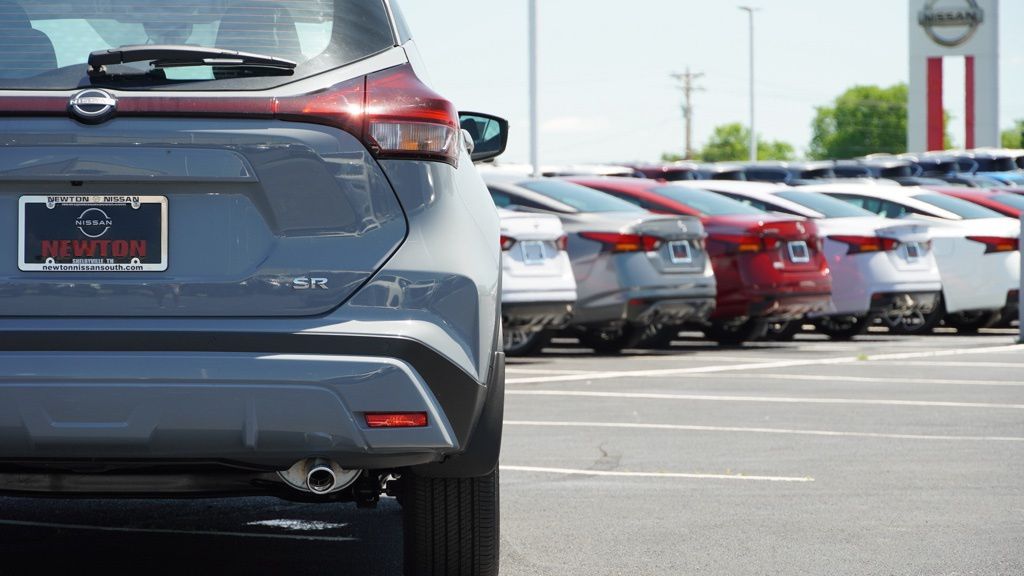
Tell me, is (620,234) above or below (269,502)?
above

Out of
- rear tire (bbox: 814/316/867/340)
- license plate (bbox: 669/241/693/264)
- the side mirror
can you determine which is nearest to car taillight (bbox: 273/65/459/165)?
the side mirror

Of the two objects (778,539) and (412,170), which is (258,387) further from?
(778,539)

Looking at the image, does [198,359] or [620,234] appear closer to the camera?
[198,359]

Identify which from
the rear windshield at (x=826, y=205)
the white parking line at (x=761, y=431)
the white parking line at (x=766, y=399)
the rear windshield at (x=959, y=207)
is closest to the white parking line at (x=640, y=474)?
the white parking line at (x=761, y=431)

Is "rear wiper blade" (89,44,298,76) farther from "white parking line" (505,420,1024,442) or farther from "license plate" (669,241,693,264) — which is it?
"license plate" (669,241,693,264)

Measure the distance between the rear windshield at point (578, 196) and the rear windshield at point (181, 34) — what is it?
9.84 metres

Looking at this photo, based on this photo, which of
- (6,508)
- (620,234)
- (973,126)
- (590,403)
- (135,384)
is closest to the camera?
(135,384)

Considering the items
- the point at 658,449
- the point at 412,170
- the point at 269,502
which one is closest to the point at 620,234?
the point at 658,449

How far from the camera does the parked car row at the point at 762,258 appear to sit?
43.8 feet

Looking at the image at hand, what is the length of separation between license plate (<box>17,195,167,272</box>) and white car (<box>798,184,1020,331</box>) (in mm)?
13652

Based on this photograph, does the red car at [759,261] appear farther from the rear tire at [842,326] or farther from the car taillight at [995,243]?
the car taillight at [995,243]

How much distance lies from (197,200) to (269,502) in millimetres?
2864

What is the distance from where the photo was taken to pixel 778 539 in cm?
556

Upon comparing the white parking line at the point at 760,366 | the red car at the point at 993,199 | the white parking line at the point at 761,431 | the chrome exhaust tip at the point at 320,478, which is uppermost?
the red car at the point at 993,199
